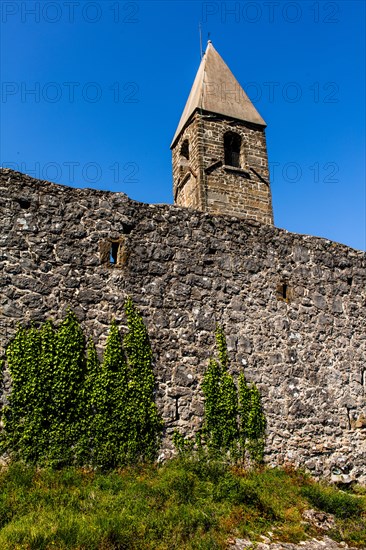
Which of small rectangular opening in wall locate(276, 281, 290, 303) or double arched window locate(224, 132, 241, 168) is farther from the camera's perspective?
double arched window locate(224, 132, 241, 168)

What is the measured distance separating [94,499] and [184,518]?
115cm

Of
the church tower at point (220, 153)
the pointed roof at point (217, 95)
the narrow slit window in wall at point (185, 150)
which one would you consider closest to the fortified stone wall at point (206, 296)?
the church tower at point (220, 153)

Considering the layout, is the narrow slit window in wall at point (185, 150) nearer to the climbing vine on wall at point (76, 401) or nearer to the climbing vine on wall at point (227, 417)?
the climbing vine on wall at point (227, 417)

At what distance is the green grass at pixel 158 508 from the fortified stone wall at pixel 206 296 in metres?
1.20

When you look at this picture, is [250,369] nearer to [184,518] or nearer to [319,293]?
[319,293]

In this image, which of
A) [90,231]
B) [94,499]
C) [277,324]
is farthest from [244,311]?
[94,499]

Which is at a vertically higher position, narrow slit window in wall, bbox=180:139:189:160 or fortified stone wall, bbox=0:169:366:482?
narrow slit window in wall, bbox=180:139:189:160

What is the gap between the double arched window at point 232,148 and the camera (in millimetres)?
20344

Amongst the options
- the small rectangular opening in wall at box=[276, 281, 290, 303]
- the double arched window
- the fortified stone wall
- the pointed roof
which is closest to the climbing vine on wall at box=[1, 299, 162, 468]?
the fortified stone wall

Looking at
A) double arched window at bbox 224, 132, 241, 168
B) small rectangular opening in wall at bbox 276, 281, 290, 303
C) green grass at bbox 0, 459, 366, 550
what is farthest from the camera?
double arched window at bbox 224, 132, 241, 168

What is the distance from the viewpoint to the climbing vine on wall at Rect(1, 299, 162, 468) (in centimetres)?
692

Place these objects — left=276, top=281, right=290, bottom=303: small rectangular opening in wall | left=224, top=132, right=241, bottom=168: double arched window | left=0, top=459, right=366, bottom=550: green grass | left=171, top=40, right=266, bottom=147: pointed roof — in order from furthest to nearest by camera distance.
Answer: left=224, top=132, right=241, bottom=168: double arched window < left=171, top=40, right=266, bottom=147: pointed roof < left=276, top=281, right=290, bottom=303: small rectangular opening in wall < left=0, top=459, right=366, bottom=550: green grass

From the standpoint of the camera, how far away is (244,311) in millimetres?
9297

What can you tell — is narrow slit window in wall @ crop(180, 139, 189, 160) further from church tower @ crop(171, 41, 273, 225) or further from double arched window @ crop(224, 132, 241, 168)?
double arched window @ crop(224, 132, 241, 168)
